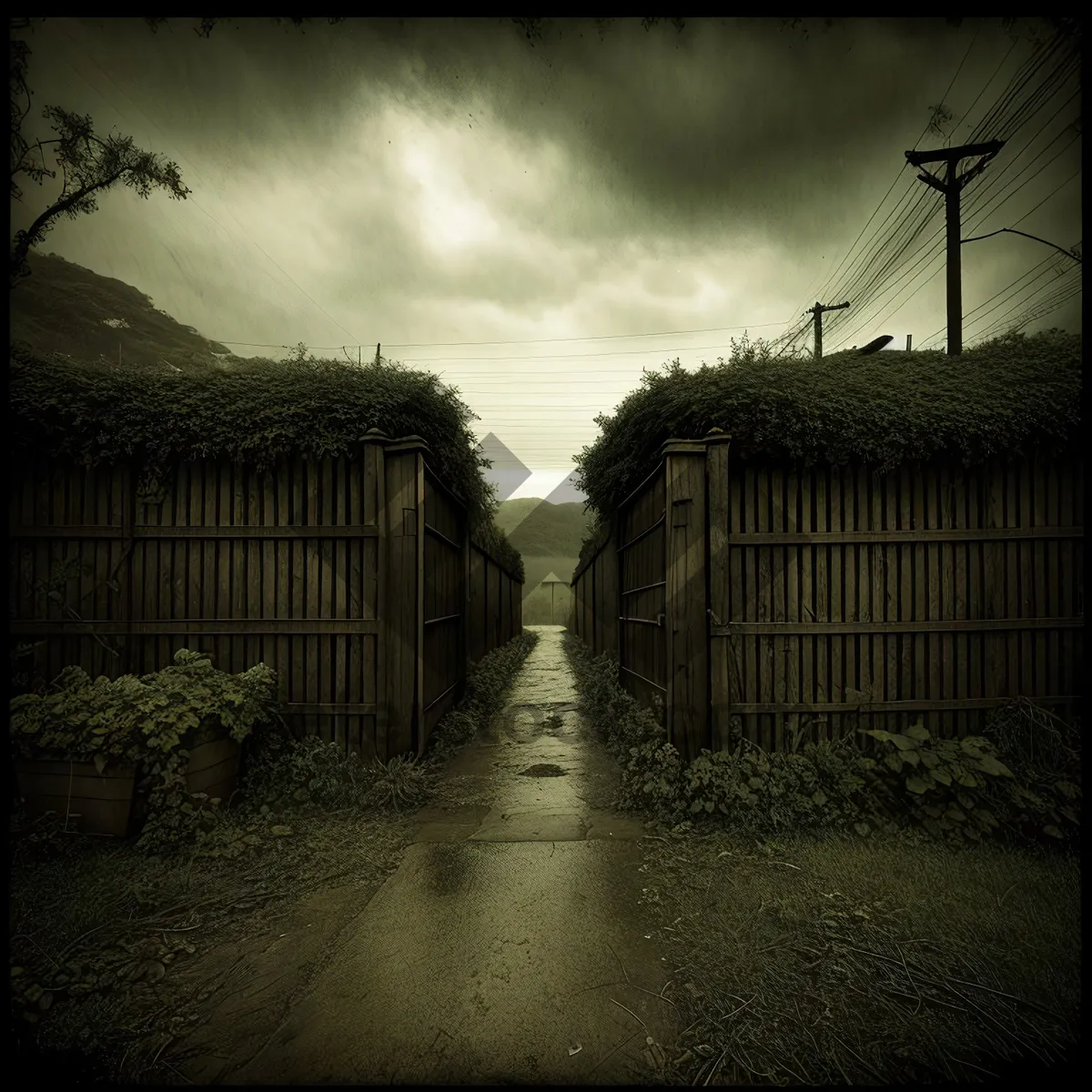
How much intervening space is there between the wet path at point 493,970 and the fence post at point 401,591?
821mm

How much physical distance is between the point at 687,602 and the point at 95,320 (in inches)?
487

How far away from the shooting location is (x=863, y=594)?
414 centimetres

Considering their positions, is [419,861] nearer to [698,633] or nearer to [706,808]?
[706,808]

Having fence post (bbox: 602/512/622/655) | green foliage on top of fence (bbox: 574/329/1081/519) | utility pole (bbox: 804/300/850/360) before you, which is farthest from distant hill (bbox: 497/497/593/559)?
green foliage on top of fence (bbox: 574/329/1081/519)

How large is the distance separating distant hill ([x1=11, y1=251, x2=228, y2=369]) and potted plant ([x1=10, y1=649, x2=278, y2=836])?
9.65 feet

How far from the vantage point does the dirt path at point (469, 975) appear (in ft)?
5.86

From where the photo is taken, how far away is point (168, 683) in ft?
12.3

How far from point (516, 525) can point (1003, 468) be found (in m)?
49.1

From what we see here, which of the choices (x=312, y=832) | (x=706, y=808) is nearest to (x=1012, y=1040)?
(x=706, y=808)

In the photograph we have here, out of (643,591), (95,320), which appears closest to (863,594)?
(643,591)

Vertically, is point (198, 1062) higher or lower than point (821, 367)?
lower

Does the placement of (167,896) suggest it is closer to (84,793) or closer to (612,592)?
(84,793)

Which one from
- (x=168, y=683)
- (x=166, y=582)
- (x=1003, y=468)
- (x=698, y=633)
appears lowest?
(x=168, y=683)

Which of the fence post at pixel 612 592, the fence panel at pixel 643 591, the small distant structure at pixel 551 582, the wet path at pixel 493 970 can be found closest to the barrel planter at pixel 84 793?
the wet path at pixel 493 970
